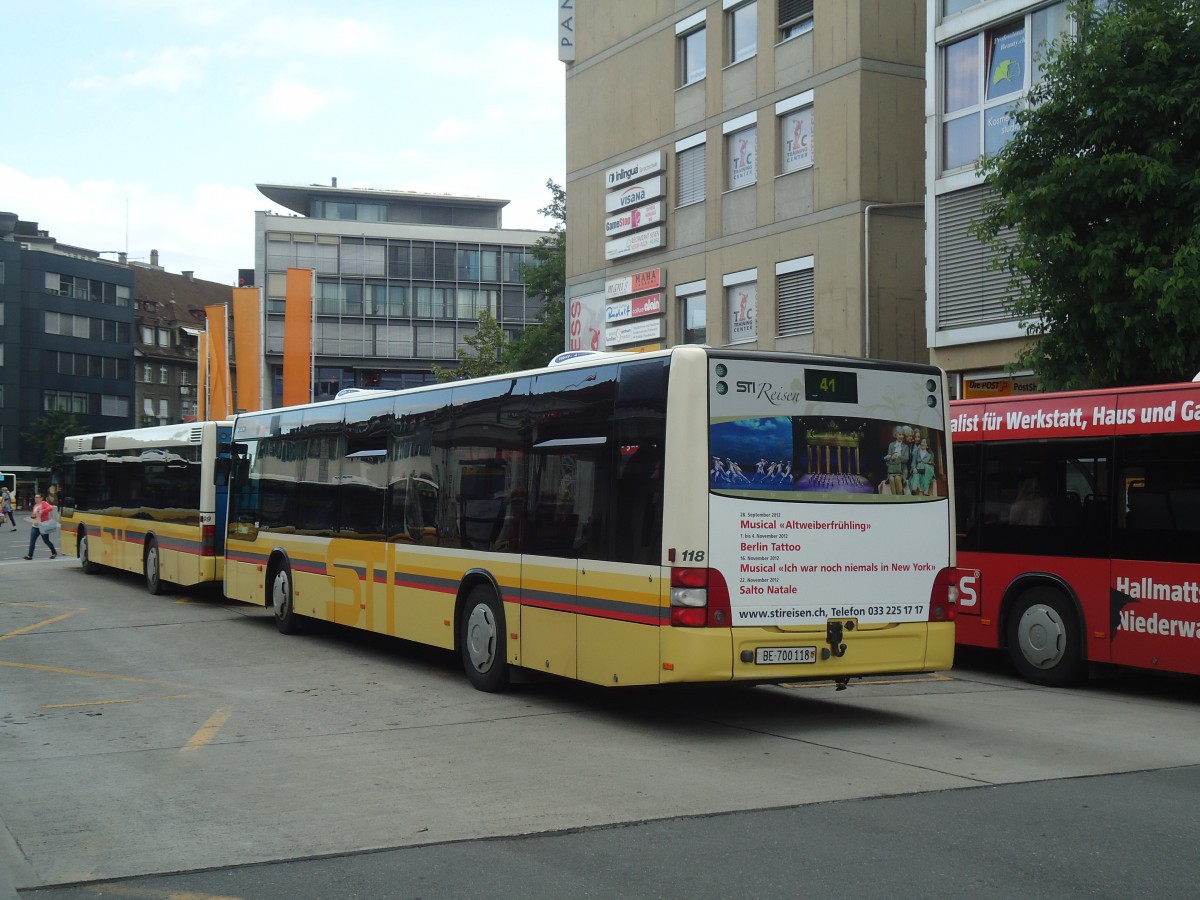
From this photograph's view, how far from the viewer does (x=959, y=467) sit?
14.7 meters

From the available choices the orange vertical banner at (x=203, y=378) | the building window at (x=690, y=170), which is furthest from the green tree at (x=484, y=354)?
the building window at (x=690, y=170)

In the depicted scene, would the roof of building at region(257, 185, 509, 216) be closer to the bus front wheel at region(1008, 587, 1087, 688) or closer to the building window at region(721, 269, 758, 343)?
the building window at region(721, 269, 758, 343)

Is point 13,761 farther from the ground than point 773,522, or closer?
closer

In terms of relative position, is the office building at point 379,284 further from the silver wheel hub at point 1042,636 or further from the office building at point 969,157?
the silver wheel hub at point 1042,636

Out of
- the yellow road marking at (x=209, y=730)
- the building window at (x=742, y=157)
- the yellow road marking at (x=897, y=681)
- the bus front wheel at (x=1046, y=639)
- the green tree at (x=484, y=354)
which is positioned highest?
the building window at (x=742, y=157)

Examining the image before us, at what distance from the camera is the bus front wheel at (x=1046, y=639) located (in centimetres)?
1334

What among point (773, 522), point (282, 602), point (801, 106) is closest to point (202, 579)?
point (282, 602)

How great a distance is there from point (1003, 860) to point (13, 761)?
6372mm

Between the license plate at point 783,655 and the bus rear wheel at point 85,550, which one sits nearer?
the license plate at point 783,655

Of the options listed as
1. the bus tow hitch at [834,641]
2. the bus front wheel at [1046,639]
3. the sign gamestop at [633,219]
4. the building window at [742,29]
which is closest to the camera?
the bus tow hitch at [834,641]

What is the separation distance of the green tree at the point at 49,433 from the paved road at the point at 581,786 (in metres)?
89.6

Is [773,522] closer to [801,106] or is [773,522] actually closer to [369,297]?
[801,106]

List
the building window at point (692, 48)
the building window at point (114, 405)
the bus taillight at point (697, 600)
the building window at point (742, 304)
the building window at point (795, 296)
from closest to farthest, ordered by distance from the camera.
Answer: the bus taillight at point (697, 600)
the building window at point (795, 296)
the building window at point (742, 304)
the building window at point (692, 48)
the building window at point (114, 405)

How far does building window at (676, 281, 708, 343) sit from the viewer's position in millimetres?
32375
